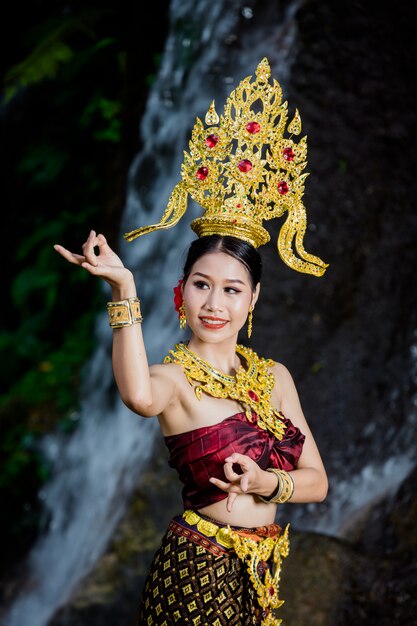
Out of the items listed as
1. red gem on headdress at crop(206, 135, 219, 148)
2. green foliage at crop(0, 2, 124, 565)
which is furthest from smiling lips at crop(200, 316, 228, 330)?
green foliage at crop(0, 2, 124, 565)

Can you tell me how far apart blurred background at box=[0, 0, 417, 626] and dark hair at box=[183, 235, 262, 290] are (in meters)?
1.76

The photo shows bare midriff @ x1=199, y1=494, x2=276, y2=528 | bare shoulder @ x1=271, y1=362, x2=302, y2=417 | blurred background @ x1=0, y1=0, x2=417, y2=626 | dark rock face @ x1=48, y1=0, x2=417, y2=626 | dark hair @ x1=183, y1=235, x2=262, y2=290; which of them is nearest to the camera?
bare midriff @ x1=199, y1=494, x2=276, y2=528

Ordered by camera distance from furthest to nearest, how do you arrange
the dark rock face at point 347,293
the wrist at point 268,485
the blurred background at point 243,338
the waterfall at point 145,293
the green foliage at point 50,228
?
1. the green foliage at point 50,228
2. the waterfall at point 145,293
3. the dark rock face at point 347,293
4. the blurred background at point 243,338
5. the wrist at point 268,485

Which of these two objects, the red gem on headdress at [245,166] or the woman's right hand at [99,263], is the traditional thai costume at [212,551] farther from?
the red gem on headdress at [245,166]

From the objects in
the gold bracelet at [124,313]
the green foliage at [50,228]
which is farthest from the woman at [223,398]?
the green foliage at [50,228]

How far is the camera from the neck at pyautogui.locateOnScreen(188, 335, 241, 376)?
8.99ft

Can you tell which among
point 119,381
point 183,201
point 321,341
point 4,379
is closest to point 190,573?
point 119,381

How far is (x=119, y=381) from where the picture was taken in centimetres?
238

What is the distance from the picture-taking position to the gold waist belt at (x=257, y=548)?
8.32ft

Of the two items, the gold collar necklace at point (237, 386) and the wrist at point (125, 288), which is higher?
the wrist at point (125, 288)

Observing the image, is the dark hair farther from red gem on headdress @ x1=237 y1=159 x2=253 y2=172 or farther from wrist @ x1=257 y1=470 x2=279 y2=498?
wrist @ x1=257 y1=470 x2=279 y2=498

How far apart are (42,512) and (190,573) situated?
368 centimetres

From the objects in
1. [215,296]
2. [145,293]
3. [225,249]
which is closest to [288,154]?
[225,249]

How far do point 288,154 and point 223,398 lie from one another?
0.83 metres
